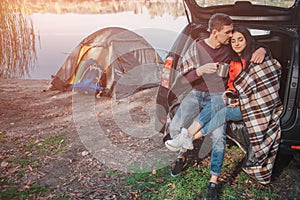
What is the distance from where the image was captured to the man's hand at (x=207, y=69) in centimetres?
316

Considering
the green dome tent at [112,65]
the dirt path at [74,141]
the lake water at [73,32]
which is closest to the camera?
the dirt path at [74,141]

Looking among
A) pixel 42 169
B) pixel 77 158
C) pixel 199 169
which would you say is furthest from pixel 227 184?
pixel 42 169

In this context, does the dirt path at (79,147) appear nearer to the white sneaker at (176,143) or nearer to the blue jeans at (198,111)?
the white sneaker at (176,143)

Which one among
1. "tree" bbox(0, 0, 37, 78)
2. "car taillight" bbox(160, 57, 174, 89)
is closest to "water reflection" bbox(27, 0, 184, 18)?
"tree" bbox(0, 0, 37, 78)

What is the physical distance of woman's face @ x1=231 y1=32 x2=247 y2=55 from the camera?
10.7ft

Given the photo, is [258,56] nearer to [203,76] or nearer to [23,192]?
[203,76]

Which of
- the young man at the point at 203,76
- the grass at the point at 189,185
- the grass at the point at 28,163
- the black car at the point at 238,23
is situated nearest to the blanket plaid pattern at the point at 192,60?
the young man at the point at 203,76

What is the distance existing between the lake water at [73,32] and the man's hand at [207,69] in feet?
10.6

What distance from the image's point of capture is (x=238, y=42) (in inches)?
128

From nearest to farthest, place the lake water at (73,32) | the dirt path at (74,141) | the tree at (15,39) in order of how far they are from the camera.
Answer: the dirt path at (74,141) < the tree at (15,39) < the lake water at (73,32)

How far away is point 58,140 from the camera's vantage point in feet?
14.7

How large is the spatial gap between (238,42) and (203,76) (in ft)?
1.68

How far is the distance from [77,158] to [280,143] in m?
2.38

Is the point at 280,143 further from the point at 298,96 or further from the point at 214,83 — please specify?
the point at 214,83
